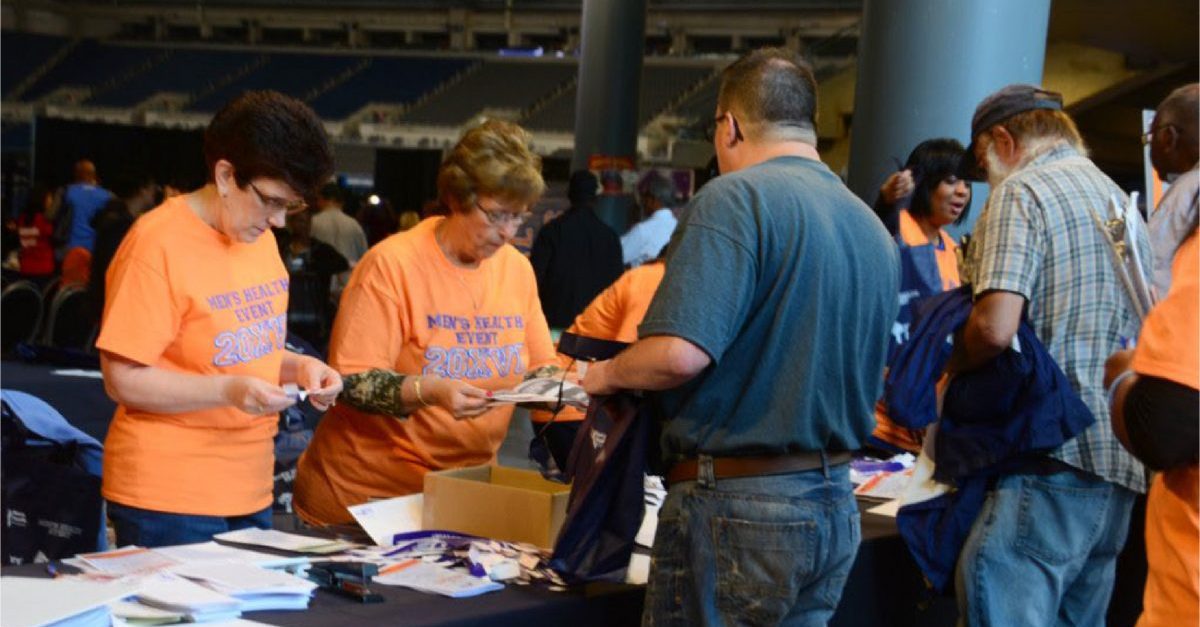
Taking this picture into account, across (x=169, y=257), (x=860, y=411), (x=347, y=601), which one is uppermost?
(x=169, y=257)

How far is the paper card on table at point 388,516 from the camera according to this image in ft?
9.43

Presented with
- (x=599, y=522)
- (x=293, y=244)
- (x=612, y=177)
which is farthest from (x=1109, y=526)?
(x=293, y=244)

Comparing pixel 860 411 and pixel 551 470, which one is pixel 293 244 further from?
pixel 860 411

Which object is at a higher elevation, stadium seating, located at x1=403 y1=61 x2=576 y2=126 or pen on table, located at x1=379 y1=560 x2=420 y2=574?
stadium seating, located at x1=403 y1=61 x2=576 y2=126

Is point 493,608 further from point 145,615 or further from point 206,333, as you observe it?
point 206,333

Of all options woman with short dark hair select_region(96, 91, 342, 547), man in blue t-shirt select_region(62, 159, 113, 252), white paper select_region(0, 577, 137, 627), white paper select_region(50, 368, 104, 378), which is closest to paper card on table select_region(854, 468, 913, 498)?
woman with short dark hair select_region(96, 91, 342, 547)

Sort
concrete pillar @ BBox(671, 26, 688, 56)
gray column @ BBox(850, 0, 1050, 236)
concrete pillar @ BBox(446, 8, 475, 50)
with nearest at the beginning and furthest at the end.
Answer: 1. gray column @ BBox(850, 0, 1050, 236)
2. concrete pillar @ BBox(671, 26, 688, 56)
3. concrete pillar @ BBox(446, 8, 475, 50)

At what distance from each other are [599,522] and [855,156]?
10.5 ft

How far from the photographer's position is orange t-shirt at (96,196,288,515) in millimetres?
2465

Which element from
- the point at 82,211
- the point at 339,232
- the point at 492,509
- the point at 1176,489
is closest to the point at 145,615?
the point at 492,509

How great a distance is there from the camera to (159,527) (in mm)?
2609

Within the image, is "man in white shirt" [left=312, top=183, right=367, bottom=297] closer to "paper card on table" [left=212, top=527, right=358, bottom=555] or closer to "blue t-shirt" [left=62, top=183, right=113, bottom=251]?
"blue t-shirt" [left=62, top=183, right=113, bottom=251]

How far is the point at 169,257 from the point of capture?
2.49 meters

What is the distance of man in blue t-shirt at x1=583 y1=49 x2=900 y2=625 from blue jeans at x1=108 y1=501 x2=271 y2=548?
2.82 ft
